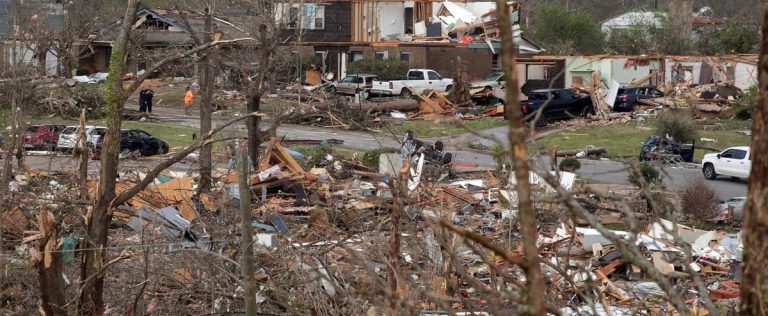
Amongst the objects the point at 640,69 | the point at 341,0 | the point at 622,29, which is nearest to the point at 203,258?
the point at 640,69

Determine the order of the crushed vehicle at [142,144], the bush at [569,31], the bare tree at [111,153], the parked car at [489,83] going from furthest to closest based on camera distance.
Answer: the bush at [569,31]
the parked car at [489,83]
the crushed vehicle at [142,144]
the bare tree at [111,153]

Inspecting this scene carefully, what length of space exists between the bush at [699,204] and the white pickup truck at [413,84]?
82.3 ft

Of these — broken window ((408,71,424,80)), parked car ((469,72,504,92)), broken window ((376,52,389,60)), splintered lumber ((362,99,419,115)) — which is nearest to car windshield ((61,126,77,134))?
splintered lumber ((362,99,419,115))

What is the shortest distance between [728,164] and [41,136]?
1830cm

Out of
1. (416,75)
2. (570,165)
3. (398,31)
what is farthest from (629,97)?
(570,165)

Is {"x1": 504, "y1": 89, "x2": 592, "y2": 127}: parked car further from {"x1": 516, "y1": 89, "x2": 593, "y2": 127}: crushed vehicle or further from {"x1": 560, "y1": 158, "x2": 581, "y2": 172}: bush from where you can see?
{"x1": 560, "y1": 158, "x2": 581, "y2": 172}: bush

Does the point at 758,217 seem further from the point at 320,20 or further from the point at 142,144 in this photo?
the point at 320,20

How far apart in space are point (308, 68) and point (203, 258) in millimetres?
39925

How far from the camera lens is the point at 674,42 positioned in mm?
49719

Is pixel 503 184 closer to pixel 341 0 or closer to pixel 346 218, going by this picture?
pixel 346 218

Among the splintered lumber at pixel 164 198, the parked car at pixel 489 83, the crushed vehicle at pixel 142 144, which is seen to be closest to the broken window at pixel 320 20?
the parked car at pixel 489 83

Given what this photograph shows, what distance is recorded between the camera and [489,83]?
44.8 meters

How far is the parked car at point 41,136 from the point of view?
27812mm

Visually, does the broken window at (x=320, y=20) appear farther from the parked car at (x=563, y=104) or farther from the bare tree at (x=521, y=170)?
the bare tree at (x=521, y=170)
